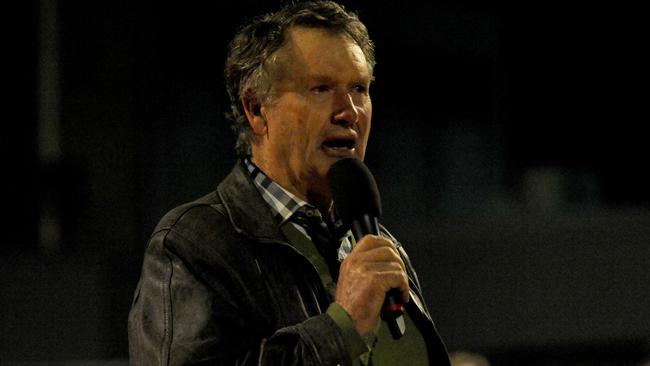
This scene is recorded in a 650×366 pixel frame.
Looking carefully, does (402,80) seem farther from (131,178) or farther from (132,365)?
(132,365)

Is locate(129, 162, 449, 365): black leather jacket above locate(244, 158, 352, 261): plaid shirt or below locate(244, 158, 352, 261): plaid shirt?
below

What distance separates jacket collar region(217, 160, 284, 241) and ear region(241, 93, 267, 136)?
0.06 metres

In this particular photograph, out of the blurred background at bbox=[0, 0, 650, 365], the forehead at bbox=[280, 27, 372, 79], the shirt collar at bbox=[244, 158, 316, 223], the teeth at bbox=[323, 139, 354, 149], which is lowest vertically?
the blurred background at bbox=[0, 0, 650, 365]

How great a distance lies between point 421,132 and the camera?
560 cm

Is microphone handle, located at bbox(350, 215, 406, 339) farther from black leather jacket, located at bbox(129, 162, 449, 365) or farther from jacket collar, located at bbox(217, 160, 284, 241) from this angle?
jacket collar, located at bbox(217, 160, 284, 241)

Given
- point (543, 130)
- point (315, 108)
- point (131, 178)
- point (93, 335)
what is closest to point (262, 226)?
point (315, 108)

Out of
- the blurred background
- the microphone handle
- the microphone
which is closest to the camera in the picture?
the microphone handle

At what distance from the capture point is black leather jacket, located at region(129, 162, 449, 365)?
1436mm

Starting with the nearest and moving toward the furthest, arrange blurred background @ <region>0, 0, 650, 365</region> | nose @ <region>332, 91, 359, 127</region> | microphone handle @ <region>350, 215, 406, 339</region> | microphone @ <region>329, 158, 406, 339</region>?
1. microphone handle @ <region>350, 215, 406, 339</region>
2. microphone @ <region>329, 158, 406, 339</region>
3. nose @ <region>332, 91, 359, 127</region>
4. blurred background @ <region>0, 0, 650, 365</region>

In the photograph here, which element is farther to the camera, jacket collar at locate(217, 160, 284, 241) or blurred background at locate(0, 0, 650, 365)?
blurred background at locate(0, 0, 650, 365)

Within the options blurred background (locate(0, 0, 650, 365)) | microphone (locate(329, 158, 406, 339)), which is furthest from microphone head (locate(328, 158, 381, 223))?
blurred background (locate(0, 0, 650, 365))

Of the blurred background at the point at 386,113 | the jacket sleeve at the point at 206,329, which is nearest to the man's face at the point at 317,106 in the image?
the jacket sleeve at the point at 206,329

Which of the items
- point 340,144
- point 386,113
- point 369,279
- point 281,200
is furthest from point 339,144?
point 386,113

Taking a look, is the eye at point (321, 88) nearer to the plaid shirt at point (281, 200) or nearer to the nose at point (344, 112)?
the nose at point (344, 112)
